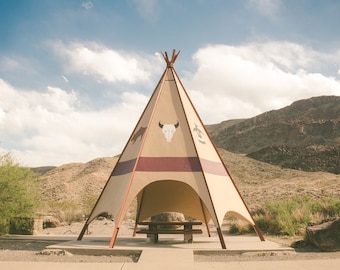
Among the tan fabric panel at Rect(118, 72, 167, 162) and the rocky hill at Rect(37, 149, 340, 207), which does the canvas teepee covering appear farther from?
the rocky hill at Rect(37, 149, 340, 207)

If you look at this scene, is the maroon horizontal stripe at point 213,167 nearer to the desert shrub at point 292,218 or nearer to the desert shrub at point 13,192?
the desert shrub at point 292,218

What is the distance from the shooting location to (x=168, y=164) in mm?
9484

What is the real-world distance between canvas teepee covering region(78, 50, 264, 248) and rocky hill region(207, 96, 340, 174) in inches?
1712

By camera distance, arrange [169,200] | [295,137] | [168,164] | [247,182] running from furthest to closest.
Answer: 1. [295,137]
2. [247,182]
3. [169,200]
4. [168,164]

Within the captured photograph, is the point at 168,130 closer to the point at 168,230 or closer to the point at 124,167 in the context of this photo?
the point at 124,167

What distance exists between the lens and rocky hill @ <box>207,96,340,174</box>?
2095 inches

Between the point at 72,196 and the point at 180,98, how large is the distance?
26970 millimetres

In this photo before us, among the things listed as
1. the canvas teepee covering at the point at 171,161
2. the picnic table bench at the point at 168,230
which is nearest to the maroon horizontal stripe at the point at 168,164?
the canvas teepee covering at the point at 171,161

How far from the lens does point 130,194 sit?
9.05m

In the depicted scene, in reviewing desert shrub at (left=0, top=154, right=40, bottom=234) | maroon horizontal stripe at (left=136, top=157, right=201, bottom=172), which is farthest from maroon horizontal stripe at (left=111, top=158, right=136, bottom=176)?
desert shrub at (left=0, top=154, right=40, bottom=234)

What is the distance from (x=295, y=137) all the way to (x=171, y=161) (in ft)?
205

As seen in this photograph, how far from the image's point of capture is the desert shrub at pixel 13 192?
Result: 1134 cm

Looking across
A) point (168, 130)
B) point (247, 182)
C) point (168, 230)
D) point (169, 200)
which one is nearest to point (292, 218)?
point (169, 200)

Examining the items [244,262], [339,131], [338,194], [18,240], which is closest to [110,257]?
[244,262]
